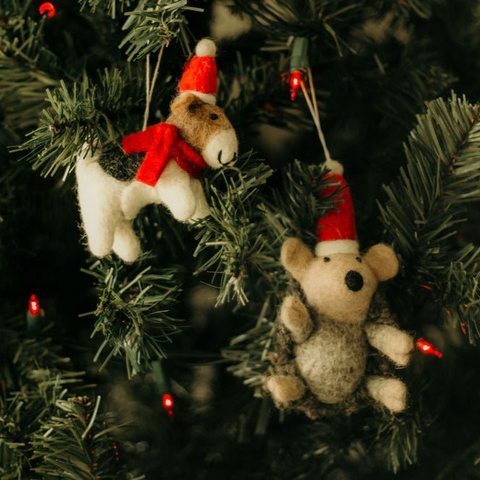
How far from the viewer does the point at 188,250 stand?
2.18ft

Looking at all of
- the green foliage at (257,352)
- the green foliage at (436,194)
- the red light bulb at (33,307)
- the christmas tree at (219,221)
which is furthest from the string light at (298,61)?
the red light bulb at (33,307)

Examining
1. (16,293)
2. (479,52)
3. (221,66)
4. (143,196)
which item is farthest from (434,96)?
(16,293)

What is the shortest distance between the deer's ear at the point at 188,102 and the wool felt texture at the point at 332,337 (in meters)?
0.14

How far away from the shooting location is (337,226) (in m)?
0.53

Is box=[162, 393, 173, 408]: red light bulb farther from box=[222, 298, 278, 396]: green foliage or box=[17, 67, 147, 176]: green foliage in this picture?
box=[17, 67, 147, 176]: green foliage

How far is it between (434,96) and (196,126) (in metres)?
0.30

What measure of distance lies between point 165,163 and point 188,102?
0.18 ft

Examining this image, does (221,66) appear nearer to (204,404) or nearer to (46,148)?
(46,148)

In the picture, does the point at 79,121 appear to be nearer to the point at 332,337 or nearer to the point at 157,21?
the point at 157,21

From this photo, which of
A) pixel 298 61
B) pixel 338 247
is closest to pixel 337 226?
pixel 338 247

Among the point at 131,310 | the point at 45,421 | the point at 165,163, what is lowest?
the point at 45,421

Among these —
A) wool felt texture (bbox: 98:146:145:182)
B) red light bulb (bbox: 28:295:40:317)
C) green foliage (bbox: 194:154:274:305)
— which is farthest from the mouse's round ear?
red light bulb (bbox: 28:295:40:317)

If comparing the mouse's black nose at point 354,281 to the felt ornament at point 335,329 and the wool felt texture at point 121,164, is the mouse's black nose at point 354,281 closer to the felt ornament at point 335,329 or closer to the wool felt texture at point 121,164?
the felt ornament at point 335,329

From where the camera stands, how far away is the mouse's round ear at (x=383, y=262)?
513mm
